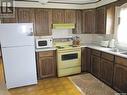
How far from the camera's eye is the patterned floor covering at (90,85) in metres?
2.79

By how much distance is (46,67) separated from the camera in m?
3.54

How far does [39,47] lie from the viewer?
3529mm

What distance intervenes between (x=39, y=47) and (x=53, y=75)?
3.15 ft

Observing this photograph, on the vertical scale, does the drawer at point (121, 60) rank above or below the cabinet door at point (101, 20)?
below

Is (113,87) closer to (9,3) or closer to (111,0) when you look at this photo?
(111,0)

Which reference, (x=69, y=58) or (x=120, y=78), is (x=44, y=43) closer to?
(x=69, y=58)

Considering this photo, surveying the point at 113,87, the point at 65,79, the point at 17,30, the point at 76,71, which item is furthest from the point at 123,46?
the point at 17,30

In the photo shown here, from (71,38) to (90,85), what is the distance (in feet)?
5.78

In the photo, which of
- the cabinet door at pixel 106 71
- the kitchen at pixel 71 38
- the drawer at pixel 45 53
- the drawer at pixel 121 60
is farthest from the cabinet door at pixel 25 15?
the drawer at pixel 121 60

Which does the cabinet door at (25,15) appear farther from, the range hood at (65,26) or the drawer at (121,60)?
the drawer at (121,60)

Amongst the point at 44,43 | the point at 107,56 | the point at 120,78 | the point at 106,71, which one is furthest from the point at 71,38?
the point at 120,78

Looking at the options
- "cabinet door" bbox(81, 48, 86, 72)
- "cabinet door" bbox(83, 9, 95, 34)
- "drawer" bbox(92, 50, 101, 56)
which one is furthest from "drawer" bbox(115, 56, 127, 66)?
"cabinet door" bbox(83, 9, 95, 34)

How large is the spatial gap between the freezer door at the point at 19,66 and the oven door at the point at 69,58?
84 centimetres

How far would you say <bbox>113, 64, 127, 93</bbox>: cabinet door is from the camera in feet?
8.25
